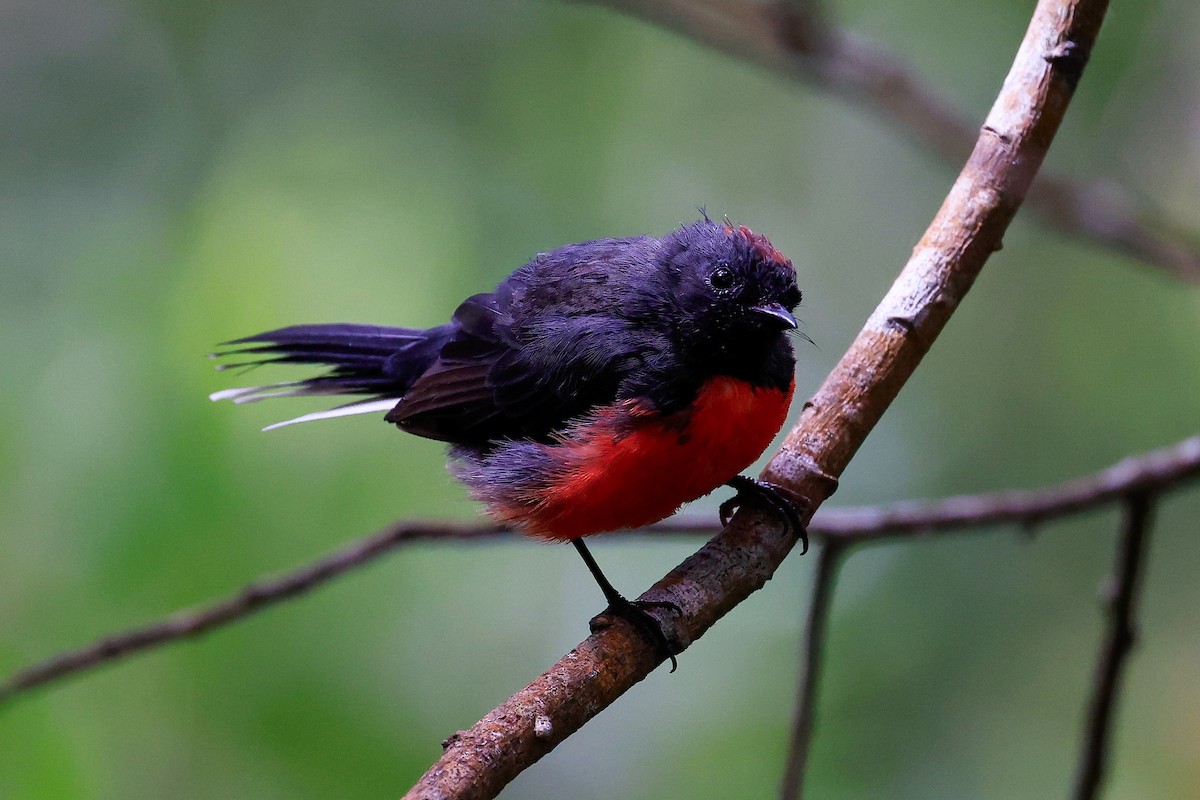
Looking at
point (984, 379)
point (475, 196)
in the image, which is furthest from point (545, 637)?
point (984, 379)

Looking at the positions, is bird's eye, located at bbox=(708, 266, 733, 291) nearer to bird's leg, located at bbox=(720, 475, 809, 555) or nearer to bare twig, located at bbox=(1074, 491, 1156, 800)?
bird's leg, located at bbox=(720, 475, 809, 555)

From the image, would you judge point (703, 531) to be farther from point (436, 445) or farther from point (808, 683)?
point (436, 445)

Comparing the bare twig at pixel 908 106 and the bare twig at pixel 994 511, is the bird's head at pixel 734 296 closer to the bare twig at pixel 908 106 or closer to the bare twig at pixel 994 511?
the bare twig at pixel 994 511

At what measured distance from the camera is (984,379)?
201 inches

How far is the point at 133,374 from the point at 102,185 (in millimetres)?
1363

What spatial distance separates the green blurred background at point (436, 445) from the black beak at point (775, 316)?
1.46 metres

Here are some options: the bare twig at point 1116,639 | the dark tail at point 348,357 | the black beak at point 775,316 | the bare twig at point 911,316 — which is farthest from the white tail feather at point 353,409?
the bare twig at point 1116,639

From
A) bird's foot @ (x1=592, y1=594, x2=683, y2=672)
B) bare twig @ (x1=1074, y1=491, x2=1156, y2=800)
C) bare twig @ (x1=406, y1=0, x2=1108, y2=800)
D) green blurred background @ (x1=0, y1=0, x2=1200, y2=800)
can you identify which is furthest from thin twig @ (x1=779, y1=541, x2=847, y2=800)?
green blurred background @ (x1=0, y1=0, x2=1200, y2=800)

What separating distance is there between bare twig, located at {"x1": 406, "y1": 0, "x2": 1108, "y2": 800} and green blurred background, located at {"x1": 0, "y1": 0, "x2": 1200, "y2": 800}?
158 cm

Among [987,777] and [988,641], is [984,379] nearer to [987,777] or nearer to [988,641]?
[988,641]

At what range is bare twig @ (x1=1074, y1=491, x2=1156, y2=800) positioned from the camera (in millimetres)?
3131

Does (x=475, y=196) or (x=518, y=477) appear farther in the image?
(x=475, y=196)

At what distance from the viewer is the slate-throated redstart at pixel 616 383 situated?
10.4 ft

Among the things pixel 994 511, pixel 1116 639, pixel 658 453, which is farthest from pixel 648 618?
pixel 1116 639
